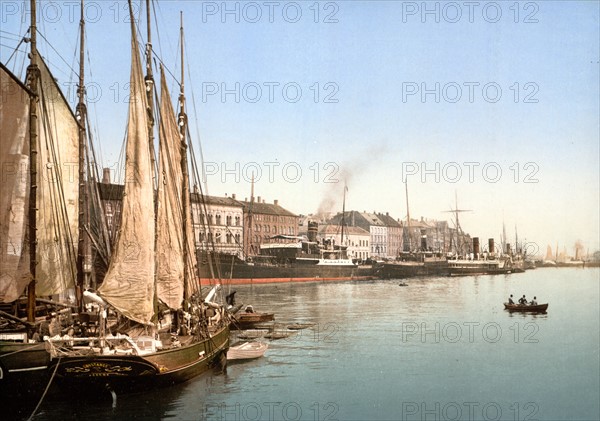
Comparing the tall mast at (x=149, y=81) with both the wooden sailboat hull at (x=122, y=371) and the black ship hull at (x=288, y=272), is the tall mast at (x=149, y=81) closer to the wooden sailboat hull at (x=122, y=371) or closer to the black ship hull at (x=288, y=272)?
the wooden sailboat hull at (x=122, y=371)

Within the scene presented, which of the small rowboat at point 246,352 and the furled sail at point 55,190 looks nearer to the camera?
the furled sail at point 55,190

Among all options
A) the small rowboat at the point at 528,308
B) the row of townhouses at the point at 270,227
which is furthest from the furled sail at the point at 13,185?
the row of townhouses at the point at 270,227

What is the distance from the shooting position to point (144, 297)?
2470 cm

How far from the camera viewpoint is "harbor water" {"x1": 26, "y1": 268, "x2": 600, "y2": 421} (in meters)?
24.1

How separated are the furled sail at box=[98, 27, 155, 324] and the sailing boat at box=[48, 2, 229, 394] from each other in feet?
0.12

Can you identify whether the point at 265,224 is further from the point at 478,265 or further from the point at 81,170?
the point at 81,170

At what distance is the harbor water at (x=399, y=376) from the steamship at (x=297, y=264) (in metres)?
42.2

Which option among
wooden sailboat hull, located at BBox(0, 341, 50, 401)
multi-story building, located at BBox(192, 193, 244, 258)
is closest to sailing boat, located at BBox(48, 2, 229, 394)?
wooden sailboat hull, located at BBox(0, 341, 50, 401)

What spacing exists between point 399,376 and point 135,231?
1405 centimetres

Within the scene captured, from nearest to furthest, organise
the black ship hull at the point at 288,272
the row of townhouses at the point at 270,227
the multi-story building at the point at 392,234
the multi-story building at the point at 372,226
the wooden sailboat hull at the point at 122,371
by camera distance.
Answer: the wooden sailboat hull at the point at 122,371
the black ship hull at the point at 288,272
the row of townhouses at the point at 270,227
the multi-story building at the point at 372,226
the multi-story building at the point at 392,234

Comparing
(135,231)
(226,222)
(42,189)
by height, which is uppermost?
(226,222)

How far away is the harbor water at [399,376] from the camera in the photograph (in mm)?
24141

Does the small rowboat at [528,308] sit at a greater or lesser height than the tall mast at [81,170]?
lesser

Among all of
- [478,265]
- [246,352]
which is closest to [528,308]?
[246,352]
